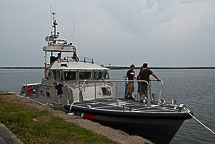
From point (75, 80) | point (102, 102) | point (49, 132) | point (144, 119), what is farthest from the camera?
point (75, 80)

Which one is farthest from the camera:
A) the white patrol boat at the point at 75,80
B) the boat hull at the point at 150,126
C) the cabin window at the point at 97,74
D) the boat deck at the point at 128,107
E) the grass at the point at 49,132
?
the cabin window at the point at 97,74

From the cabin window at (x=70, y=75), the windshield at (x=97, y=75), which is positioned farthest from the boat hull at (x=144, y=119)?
the windshield at (x=97, y=75)

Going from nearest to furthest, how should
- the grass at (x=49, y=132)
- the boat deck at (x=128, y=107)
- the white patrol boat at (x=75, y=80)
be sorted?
the grass at (x=49, y=132), the boat deck at (x=128, y=107), the white patrol boat at (x=75, y=80)

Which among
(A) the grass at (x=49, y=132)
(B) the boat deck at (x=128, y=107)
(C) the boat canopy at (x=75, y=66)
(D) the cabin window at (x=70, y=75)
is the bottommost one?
(A) the grass at (x=49, y=132)

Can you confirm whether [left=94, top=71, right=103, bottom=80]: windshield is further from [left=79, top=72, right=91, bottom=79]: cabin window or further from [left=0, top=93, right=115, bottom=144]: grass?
[left=0, top=93, right=115, bottom=144]: grass

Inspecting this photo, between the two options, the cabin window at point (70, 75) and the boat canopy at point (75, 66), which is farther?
the boat canopy at point (75, 66)

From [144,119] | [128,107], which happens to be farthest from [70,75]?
[144,119]

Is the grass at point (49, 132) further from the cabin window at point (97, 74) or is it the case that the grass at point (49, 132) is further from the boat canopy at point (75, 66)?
the cabin window at point (97, 74)

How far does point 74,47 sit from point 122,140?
9.41 m

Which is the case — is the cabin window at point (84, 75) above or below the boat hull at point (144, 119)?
above

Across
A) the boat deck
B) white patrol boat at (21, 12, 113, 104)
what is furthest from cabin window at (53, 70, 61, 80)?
the boat deck

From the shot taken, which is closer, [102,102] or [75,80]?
[102,102]

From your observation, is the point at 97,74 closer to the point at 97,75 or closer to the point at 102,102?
the point at 97,75

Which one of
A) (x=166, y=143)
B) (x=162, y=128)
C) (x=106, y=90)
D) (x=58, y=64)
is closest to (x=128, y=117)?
(x=162, y=128)
